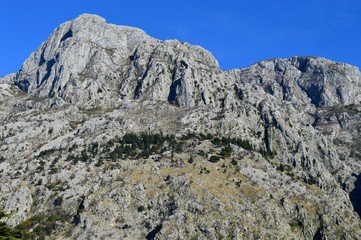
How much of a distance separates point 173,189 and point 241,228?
2750 cm

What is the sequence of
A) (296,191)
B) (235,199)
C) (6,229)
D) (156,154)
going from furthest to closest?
(156,154) < (296,191) < (235,199) < (6,229)

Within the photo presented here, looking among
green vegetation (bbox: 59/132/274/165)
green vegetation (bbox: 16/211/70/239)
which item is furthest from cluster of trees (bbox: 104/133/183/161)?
green vegetation (bbox: 16/211/70/239)

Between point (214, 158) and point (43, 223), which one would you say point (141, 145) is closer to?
point (214, 158)

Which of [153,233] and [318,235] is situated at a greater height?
[153,233]

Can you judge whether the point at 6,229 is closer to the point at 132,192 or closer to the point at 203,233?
the point at 203,233

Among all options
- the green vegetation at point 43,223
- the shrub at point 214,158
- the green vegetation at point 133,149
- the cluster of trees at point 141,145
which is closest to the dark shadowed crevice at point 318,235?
the shrub at point 214,158

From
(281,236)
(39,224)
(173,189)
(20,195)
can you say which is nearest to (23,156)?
(20,195)

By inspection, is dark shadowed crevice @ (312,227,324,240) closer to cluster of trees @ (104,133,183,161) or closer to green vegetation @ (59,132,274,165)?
green vegetation @ (59,132,274,165)

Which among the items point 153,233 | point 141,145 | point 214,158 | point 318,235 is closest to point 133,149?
point 141,145

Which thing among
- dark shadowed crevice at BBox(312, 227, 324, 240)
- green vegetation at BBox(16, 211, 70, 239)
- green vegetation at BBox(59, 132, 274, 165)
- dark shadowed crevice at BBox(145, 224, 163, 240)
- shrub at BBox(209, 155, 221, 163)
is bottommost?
dark shadowed crevice at BBox(312, 227, 324, 240)

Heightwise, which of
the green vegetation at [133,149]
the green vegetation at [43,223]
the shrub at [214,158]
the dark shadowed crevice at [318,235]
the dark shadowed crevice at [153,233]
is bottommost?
the dark shadowed crevice at [318,235]

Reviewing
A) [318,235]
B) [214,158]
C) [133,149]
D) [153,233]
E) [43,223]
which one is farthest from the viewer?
[133,149]

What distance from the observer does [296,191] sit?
17188 centimetres

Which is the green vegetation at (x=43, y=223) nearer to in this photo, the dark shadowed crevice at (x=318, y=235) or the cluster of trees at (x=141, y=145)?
the cluster of trees at (x=141, y=145)
